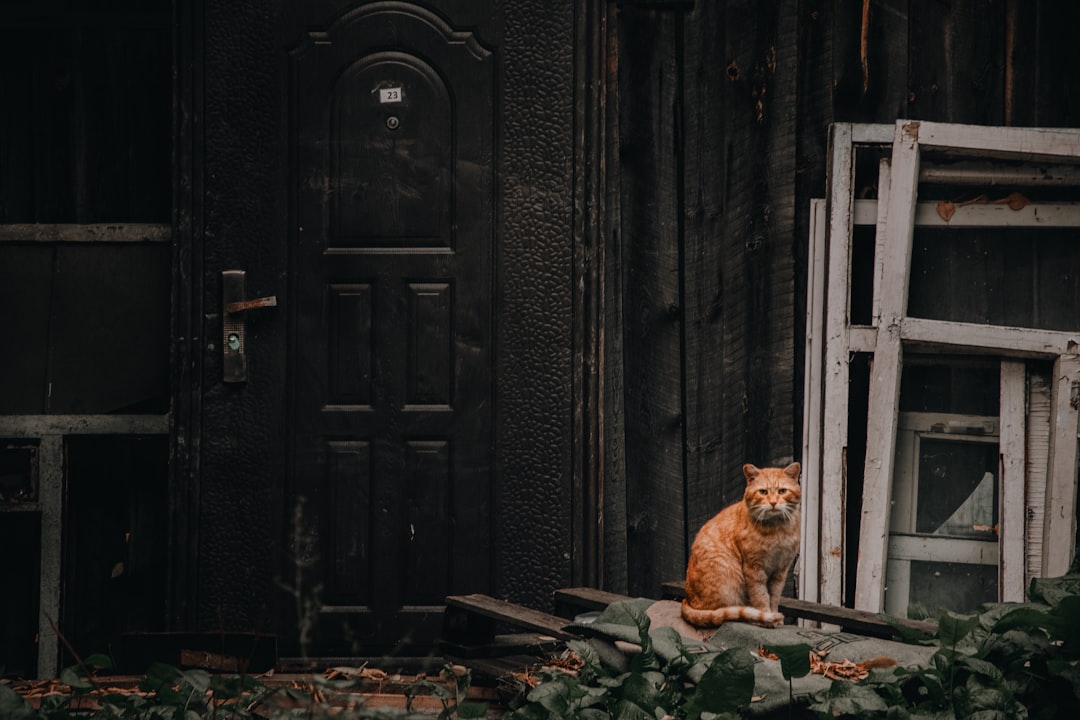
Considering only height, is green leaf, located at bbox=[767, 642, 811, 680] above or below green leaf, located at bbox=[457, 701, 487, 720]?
above

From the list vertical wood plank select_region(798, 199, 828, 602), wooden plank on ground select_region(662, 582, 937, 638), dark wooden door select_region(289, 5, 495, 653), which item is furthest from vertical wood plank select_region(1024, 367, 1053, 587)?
dark wooden door select_region(289, 5, 495, 653)

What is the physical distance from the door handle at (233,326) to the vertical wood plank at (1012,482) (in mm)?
2623

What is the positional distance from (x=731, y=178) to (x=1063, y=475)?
1.56m

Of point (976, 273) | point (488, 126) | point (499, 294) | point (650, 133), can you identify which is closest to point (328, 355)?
point (499, 294)

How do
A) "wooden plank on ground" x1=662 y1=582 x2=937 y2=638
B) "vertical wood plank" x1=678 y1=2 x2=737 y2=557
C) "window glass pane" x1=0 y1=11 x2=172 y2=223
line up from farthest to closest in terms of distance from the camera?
"window glass pane" x1=0 y1=11 x2=172 y2=223
"vertical wood plank" x1=678 y1=2 x2=737 y2=557
"wooden plank on ground" x1=662 y1=582 x2=937 y2=638

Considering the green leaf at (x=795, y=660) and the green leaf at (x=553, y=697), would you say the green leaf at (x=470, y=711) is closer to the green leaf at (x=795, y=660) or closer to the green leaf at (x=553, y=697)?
the green leaf at (x=553, y=697)

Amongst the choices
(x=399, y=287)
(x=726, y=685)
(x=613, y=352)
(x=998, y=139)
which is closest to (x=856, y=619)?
(x=726, y=685)

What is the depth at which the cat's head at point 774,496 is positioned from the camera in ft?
10.3

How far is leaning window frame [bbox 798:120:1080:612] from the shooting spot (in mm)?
3979

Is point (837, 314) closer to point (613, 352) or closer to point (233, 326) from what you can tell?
point (613, 352)

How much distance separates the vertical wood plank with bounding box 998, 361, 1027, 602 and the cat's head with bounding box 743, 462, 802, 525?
120cm

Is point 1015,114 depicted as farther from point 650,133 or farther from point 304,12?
point 304,12

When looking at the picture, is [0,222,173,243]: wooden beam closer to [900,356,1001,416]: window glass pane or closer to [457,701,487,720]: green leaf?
[457,701,487,720]: green leaf

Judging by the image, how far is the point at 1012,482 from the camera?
13.1 feet
